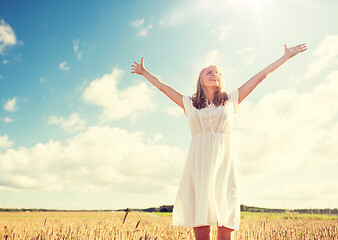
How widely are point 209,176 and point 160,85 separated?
152cm

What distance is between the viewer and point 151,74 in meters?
4.58

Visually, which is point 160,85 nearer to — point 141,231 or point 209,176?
point 209,176

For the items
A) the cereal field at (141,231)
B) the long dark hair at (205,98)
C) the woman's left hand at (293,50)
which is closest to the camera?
the long dark hair at (205,98)

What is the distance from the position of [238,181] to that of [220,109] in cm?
85

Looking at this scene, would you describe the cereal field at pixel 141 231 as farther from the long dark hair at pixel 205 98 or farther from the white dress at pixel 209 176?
the long dark hair at pixel 205 98

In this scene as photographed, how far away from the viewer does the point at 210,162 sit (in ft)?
11.3

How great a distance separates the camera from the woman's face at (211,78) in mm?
3750

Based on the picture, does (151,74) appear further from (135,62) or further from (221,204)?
(221,204)

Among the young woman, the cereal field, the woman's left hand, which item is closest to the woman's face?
the young woman

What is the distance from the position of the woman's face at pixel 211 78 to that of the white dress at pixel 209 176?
0.26m

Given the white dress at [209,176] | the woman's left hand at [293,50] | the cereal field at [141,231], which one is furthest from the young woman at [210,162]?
the cereal field at [141,231]

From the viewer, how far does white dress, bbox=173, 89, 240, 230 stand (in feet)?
10.7

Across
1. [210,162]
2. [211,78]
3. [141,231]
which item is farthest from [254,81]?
[141,231]

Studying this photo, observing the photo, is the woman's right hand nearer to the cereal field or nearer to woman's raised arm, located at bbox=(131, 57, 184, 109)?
woman's raised arm, located at bbox=(131, 57, 184, 109)
